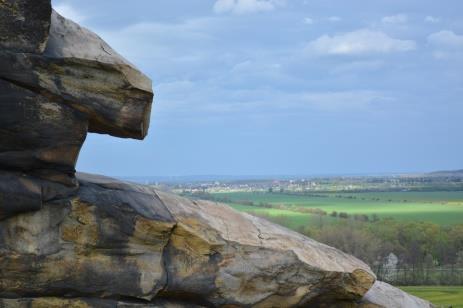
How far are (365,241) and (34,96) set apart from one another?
214 feet

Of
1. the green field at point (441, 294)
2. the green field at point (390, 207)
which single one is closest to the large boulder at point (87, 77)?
the green field at point (441, 294)

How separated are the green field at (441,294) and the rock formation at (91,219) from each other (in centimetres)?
5030

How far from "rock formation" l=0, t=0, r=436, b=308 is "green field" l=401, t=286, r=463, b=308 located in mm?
50299

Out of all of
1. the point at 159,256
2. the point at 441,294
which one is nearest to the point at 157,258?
the point at 159,256

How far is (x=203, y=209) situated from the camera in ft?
61.6

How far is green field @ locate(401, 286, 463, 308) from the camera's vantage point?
66188 mm

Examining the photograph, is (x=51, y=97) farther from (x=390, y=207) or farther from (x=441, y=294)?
(x=390, y=207)

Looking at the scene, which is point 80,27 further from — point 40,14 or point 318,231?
point 318,231

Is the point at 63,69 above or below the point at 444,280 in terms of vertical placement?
above

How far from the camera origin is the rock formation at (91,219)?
15555 mm

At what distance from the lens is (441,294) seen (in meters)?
72.4

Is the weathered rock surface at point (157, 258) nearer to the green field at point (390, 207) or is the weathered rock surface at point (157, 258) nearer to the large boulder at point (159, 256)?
the large boulder at point (159, 256)

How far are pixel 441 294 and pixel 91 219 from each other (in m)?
63.2

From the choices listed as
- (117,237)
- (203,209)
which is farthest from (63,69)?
(203,209)
